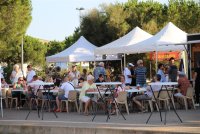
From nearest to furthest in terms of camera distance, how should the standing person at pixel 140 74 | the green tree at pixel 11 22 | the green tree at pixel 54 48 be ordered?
1. the standing person at pixel 140 74
2. the green tree at pixel 11 22
3. the green tree at pixel 54 48

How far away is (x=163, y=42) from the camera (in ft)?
76.8

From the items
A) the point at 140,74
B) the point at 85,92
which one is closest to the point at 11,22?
the point at 140,74

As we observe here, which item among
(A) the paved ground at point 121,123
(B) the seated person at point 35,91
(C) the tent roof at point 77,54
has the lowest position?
(A) the paved ground at point 121,123

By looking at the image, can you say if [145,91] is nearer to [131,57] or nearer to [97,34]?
[131,57]

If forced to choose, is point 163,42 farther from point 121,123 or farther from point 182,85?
point 121,123

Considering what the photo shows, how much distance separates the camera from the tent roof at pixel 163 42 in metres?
23.5

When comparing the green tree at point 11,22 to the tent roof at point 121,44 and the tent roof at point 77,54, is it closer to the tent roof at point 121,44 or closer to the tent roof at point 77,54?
the tent roof at point 77,54

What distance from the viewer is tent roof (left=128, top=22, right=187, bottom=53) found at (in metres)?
23.5

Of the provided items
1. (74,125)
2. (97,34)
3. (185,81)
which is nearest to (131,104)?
(185,81)

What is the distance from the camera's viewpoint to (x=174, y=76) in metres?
21.3

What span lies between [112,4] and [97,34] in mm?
3460

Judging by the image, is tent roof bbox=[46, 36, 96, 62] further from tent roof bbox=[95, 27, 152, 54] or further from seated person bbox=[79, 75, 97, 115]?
seated person bbox=[79, 75, 97, 115]

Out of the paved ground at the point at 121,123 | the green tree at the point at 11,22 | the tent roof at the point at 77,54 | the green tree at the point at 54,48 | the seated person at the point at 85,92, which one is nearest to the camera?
the paved ground at the point at 121,123

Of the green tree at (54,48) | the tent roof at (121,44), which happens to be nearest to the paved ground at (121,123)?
the tent roof at (121,44)
